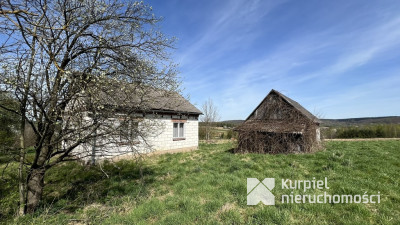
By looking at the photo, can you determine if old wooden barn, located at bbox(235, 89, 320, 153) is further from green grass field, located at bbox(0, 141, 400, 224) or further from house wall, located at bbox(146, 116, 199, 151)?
house wall, located at bbox(146, 116, 199, 151)

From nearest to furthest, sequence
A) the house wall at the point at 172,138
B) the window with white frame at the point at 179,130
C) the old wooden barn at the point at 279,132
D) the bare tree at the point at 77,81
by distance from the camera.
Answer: the bare tree at the point at 77,81 → the old wooden barn at the point at 279,132 → the house wall at the point at 172,138 → the window with white frame at the point at 179,130

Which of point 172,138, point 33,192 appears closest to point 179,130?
point 172,138

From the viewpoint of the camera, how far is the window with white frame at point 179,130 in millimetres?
15133

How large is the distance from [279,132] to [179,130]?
292 inches

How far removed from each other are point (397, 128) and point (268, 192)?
3449 centimetres

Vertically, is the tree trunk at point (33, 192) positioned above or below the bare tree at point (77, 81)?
below

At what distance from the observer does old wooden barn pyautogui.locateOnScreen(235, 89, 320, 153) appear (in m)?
12.4

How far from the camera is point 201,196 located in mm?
5711

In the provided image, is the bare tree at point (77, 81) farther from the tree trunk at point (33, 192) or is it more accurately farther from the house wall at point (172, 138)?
the house wall at point (172, 138)

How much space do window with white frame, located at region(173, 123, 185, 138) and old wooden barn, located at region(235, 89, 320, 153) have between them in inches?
175

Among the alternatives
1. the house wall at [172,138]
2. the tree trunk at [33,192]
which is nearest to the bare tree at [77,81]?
the tree trunk at [33,192]

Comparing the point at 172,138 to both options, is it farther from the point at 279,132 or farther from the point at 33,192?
the point at 33,192

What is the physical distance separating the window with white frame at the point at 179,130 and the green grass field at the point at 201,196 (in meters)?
6.28

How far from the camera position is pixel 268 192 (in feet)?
19.2
